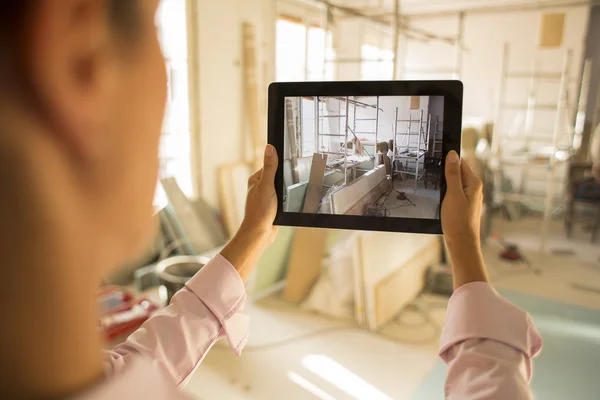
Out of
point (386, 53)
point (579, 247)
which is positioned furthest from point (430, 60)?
point (579, 247)

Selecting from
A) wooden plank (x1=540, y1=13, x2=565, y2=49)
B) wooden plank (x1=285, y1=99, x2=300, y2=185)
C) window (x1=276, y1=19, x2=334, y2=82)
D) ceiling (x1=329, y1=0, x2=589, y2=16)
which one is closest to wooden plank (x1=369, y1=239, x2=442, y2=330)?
wooden plank (x1=285, y1=99, x2=300, y2=185)

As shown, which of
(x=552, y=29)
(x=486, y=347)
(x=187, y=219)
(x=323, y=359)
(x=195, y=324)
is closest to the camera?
(x=486, y=347)

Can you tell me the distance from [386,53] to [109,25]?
6.92 m

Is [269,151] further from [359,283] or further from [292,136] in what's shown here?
[359,283]

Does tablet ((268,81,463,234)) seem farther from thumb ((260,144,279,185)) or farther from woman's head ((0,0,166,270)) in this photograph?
woman's head ((0,0,166,270))

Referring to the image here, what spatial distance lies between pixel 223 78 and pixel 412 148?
321cm

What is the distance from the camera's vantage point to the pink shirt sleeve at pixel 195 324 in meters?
0.77

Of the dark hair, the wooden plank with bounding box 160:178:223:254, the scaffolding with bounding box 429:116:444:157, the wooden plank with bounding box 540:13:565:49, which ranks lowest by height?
the wooden plank with bounding box 160:178:223:254

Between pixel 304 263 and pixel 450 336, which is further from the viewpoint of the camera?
pixel 304 263

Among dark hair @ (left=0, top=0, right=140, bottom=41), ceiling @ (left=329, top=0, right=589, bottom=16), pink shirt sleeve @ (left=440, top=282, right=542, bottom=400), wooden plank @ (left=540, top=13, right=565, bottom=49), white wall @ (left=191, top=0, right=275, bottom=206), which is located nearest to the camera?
dark hair @ (left=0, top=0, right=140, bottom=41)

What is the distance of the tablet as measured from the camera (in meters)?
0.87

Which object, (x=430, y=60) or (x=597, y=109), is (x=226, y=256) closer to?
(x=597, y=109)

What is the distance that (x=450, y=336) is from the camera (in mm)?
694

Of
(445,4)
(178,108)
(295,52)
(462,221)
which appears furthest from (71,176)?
(445,4)
